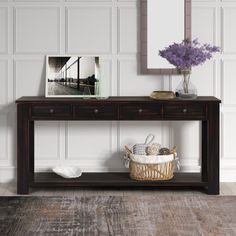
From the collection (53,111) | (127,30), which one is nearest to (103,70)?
(127,30)

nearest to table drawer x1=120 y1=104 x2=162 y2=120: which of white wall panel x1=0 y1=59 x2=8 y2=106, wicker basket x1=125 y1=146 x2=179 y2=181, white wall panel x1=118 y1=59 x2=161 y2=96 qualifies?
wicker basket x1=125 y1=146 x2=179 y2=181

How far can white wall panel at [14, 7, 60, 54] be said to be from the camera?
17.9 feet

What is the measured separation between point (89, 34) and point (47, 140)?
98 cm

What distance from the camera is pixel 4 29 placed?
17.9 feet

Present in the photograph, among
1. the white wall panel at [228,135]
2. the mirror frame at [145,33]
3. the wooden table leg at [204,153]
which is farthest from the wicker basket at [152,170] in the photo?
the mirror frame at [145,33]

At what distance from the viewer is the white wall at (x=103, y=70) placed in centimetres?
546

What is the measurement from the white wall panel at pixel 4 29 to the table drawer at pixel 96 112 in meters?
0.94

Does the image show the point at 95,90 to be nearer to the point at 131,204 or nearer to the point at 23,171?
the point at 23,171

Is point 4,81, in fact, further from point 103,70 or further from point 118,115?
point 118,115

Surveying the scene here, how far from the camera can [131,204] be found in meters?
3.24

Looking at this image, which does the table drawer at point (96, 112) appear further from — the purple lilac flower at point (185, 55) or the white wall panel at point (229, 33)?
the white wall panel at point (229, 33)

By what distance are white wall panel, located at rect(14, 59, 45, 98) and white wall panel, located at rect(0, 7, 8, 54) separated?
0.16m

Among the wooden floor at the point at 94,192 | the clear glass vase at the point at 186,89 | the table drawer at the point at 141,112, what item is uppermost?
the clear glass vase at the point at 186,89

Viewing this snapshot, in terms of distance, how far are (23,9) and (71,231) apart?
3125 mm
